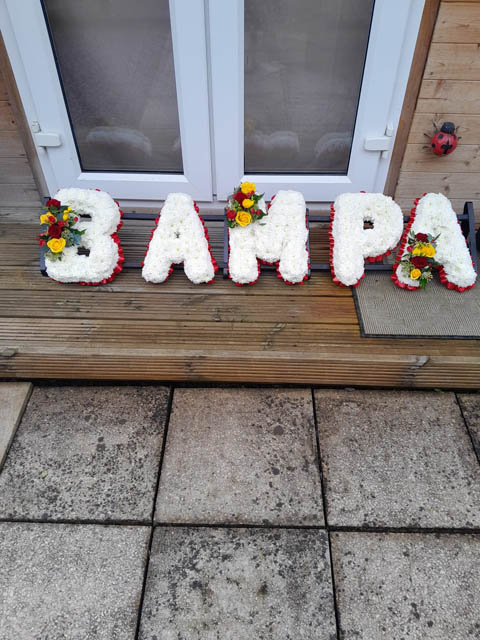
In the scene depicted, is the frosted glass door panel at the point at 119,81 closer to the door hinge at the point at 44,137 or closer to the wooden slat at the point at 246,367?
the door hinge at the point at 44,137

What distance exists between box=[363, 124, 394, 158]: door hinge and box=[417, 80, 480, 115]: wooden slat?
0.19 metres

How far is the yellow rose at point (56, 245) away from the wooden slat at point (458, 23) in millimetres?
2148

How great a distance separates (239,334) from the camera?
232 cm

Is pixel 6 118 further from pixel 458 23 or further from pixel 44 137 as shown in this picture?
pixel 458 23

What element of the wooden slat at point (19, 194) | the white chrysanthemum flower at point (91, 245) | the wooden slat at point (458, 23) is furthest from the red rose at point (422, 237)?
the wooden slat at point (19, 194)

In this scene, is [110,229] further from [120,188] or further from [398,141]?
[398,141]

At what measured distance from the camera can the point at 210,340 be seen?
2.29 meters

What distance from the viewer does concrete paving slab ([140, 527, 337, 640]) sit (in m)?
1.62

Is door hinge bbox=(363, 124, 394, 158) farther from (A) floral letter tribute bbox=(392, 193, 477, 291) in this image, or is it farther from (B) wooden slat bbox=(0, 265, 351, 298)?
(B) wooden slat bbox=(0, 265, 351, 298)

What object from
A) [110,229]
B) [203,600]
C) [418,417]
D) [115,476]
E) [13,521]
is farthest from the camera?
[110,229]

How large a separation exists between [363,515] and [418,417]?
1.95ft

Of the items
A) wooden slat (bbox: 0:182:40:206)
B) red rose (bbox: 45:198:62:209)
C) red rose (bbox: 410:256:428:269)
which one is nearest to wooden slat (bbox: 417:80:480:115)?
red rose (bbox: 410:256:428:269)

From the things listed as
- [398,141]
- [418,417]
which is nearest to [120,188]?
[398,141]

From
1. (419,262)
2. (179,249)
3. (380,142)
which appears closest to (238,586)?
(179,249)
